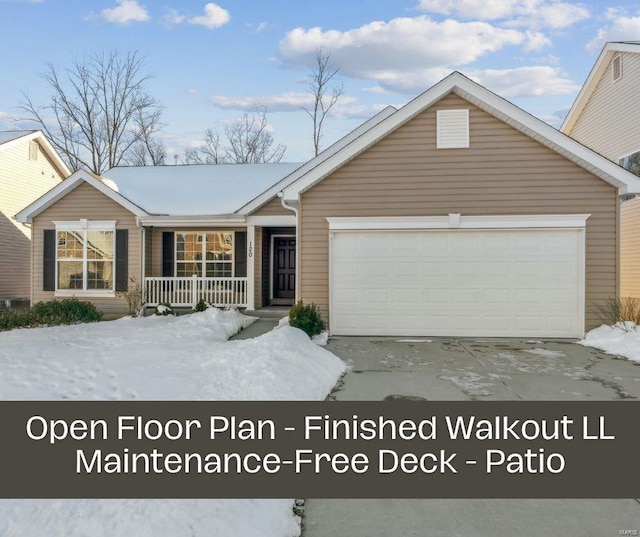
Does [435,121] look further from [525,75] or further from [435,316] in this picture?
[525,75]

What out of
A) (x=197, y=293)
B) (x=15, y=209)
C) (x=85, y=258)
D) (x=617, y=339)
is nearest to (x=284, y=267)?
(x=197, y=293)

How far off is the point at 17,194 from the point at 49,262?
6532 millimetres

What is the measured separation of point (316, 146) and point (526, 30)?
1585cm

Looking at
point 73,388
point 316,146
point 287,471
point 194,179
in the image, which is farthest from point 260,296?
point 316,146

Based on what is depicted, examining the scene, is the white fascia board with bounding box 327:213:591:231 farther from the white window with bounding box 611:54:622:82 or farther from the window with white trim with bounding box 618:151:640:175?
the white window with bounding box 611:54:622:82

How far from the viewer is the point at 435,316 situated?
31.5ft

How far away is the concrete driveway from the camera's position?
2.93 meters

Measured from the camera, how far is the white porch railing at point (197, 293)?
43.5ft

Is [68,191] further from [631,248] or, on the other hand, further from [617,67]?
[617,67]

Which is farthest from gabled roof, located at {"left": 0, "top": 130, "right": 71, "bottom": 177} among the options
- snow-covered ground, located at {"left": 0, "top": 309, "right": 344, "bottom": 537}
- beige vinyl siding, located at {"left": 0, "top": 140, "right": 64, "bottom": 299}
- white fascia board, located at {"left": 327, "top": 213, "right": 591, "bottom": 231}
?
white fascia board, located at {"left": 327, "top": 213, "right": 591, "bottom": 231}

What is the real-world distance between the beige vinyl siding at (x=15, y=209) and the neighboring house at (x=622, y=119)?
21579 millimetres

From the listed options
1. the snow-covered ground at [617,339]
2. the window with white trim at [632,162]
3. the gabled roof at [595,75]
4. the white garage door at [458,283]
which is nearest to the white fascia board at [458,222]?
the white garage door at [458,283]

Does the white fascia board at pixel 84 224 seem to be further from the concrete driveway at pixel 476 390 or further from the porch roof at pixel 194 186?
the concrete driveway at pixel 476 390

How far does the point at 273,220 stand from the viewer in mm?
13023
